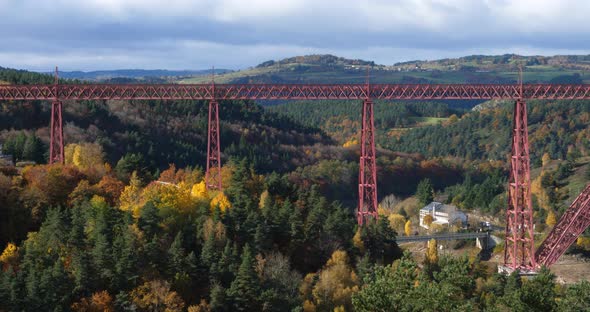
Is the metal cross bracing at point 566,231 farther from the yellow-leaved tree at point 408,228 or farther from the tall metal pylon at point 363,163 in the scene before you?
the yellow-leaved tree at point 408,228

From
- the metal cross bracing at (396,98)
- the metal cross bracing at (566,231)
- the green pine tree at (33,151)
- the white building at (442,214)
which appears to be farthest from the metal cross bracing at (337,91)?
the white building at (442,214)

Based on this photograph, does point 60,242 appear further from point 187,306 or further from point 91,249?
point 187,306

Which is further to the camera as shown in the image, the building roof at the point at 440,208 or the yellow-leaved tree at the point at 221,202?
the building roof at the point at 440,208

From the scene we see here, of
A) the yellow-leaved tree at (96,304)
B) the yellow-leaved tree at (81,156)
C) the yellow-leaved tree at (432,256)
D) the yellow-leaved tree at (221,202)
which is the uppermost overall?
the yellow-leaved tree at (81,156)

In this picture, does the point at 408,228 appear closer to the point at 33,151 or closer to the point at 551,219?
the point at 551,219

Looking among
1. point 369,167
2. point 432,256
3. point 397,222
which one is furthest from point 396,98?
point 397,222
